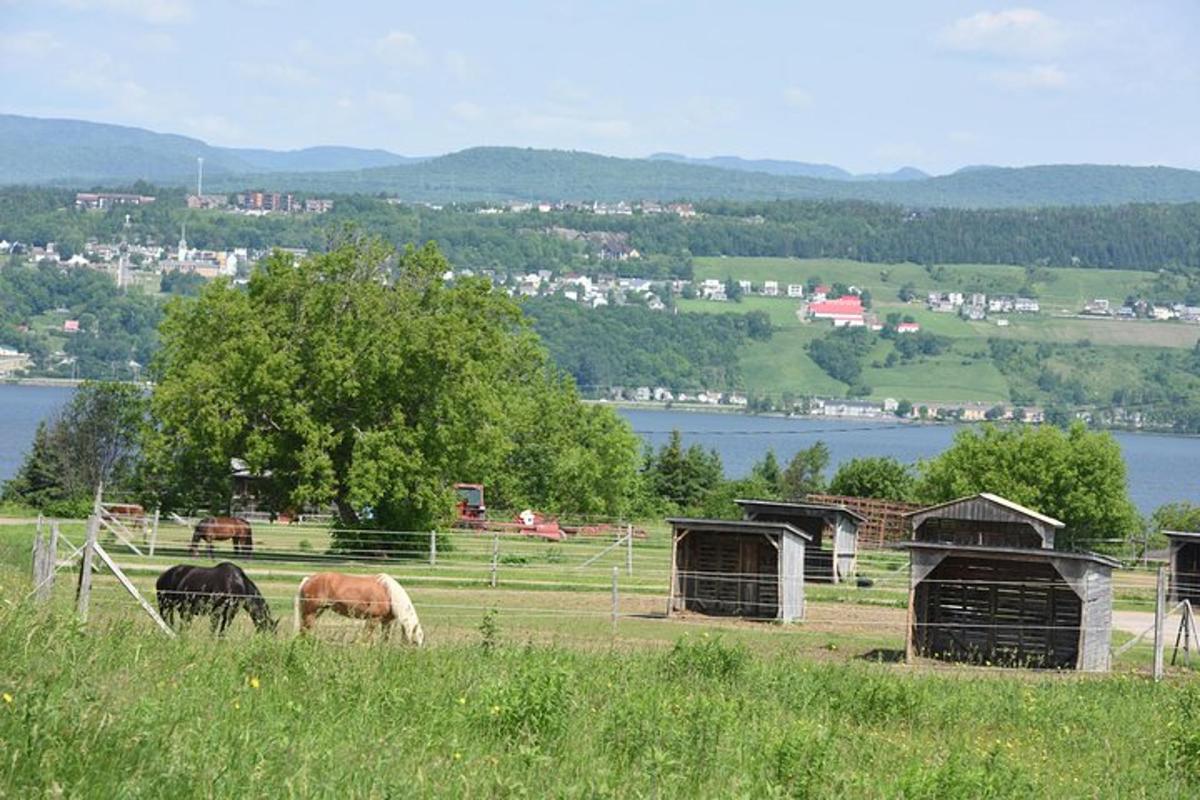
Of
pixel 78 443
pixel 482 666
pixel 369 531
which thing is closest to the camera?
pixel 482 666

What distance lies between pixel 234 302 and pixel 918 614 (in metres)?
23.4

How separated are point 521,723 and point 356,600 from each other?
10293 mm

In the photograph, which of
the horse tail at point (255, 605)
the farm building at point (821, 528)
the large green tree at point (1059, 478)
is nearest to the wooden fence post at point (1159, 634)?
the horse tail at point (255, 605)

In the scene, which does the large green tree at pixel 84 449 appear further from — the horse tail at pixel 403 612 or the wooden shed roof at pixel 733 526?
the horse tail at pixel 403 612

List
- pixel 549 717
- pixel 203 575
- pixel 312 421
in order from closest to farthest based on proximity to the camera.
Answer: pixel 549 717 → pixel 203 575 → pixel 312 421

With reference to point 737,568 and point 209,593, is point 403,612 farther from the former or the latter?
point 737,568

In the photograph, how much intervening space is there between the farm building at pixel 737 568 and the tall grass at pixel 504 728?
17.1 m

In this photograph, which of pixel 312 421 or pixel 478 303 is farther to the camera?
pixel 478 303

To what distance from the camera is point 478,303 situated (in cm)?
5256

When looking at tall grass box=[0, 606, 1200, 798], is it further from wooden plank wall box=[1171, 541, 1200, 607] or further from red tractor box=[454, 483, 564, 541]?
red tractor box=[454, 483, 564, 541]

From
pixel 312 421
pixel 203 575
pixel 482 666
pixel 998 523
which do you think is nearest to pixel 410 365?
pixel 312 421

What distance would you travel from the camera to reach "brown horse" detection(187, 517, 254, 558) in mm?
43562

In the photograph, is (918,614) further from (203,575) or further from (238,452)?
(238,452)

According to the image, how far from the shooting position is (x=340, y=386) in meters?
47.9
